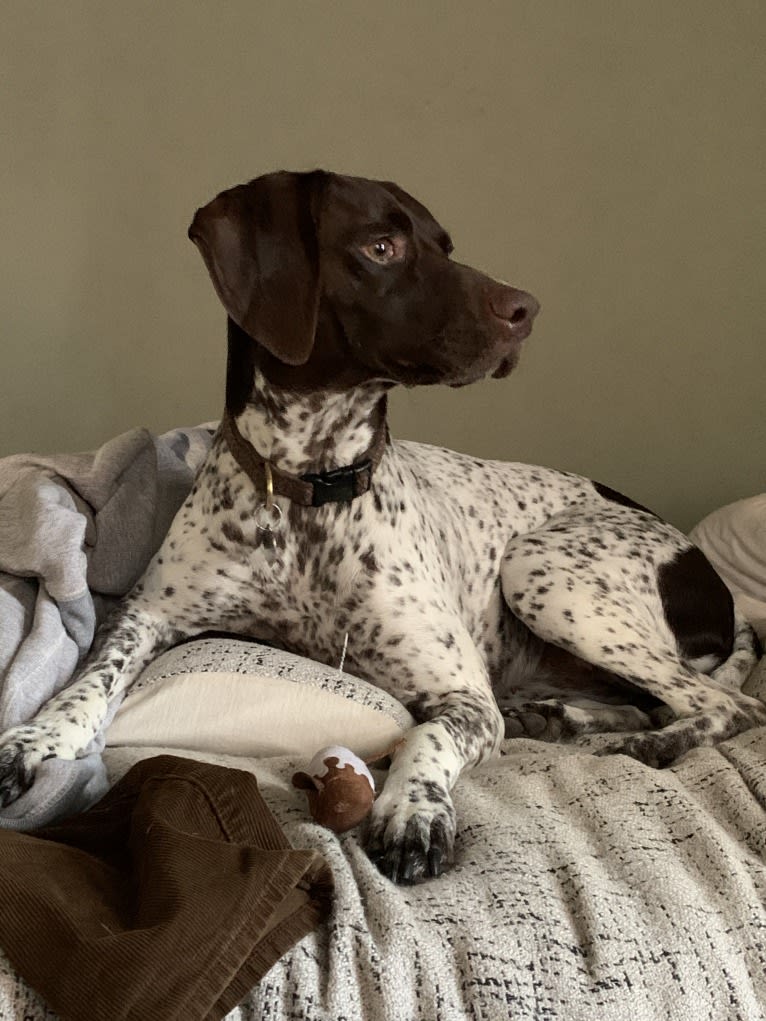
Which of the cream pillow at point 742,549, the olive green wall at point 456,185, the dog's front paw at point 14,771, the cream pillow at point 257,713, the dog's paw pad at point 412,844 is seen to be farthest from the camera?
the olive green wall at point 456,185

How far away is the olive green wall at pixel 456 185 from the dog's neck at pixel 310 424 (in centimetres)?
163

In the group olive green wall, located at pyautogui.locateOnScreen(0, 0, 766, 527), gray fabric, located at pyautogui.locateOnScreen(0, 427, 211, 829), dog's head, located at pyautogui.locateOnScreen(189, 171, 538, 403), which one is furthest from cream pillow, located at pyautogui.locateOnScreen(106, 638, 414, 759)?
olive green wall, located at pyautogui.locateOnScreen(0, 0, 766, 527)

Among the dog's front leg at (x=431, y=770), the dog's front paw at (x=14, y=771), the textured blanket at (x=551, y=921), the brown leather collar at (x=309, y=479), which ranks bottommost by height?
the dog's front paw at (x=14, y=771)

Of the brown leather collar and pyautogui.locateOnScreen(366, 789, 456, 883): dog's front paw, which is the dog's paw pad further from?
the brown leather collar

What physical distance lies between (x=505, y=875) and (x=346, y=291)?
3.43 feet

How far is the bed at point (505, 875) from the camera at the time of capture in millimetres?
1178

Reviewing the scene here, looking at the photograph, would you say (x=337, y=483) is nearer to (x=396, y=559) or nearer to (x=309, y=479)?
(x=309, y=479)

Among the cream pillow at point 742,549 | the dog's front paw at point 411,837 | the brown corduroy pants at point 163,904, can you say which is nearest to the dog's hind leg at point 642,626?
the cream pillow at point 742,549

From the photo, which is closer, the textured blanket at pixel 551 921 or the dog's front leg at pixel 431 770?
the textured blanket at pixel 551 921

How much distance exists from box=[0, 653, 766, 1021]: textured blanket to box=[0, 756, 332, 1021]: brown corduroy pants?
A: 0.14 feet

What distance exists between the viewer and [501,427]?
149 inches

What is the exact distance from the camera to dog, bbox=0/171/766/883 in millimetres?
1894

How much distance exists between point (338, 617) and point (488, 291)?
0.71 meters

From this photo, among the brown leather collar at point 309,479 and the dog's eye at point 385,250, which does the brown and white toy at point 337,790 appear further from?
the dog's eye at point 385,250
